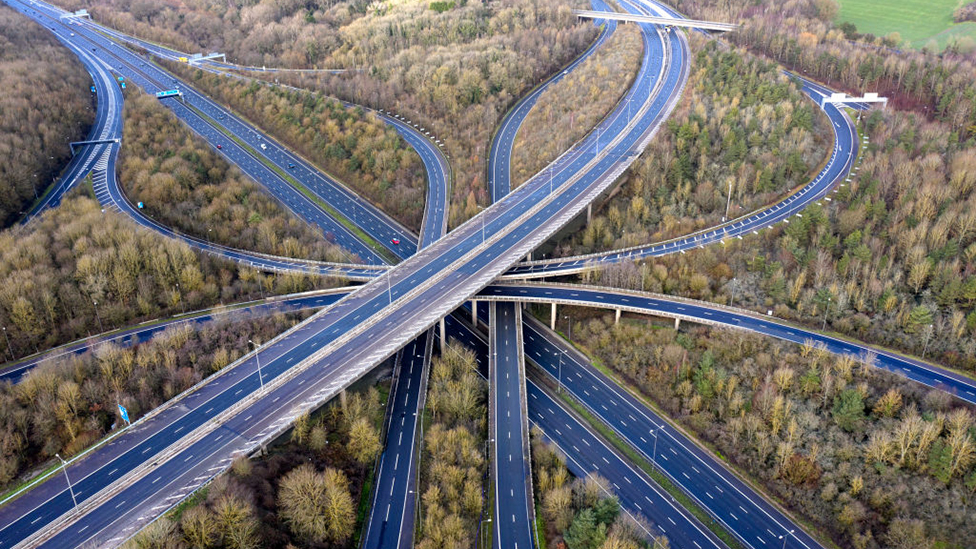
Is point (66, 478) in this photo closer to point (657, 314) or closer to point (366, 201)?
point (657, 314)

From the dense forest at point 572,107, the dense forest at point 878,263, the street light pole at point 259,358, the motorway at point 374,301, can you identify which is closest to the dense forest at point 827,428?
the dense forest at point 878,263

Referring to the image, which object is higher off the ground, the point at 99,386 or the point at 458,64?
the point at 458,64

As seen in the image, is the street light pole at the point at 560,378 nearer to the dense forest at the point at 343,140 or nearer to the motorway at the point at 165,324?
the motorway at the point at 165,324

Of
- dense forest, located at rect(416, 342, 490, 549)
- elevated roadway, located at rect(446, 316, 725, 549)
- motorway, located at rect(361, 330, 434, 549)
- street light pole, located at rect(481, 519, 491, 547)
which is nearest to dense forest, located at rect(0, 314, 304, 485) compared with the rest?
motorway, located at rect(361, 330, 434, 549)

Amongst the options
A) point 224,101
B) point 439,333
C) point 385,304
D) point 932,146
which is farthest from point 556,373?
point 224,101

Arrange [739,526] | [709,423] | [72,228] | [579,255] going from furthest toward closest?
[579,255] → [72,228] → [709,423] → [739,526]

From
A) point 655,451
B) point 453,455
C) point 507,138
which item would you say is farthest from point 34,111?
point 655,451

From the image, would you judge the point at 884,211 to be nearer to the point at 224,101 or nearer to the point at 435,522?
the point at 435,522
